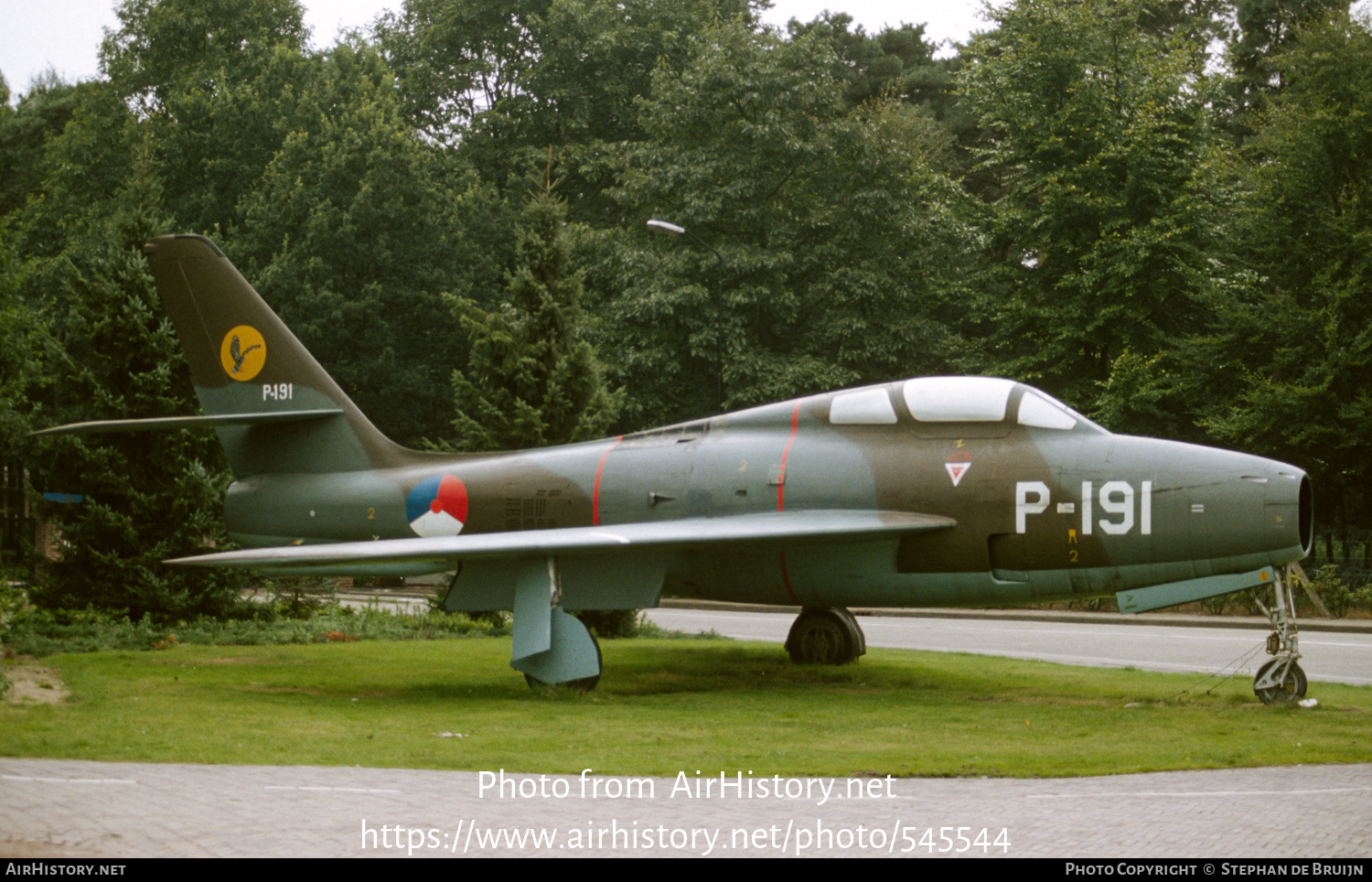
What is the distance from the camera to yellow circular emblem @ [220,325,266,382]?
16.3m

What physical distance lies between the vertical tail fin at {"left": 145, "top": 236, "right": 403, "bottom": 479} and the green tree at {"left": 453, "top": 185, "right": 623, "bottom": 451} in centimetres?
506

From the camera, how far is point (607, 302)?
1601 inches

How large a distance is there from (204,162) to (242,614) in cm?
2882

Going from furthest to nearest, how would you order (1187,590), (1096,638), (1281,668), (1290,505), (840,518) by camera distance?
(1096,638)
(840,518)
(1187,590)
(1281,668)
(1290,505)

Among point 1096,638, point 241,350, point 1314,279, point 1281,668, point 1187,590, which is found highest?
point 1314,279

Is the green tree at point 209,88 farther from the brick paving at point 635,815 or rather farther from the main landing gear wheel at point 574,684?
the brick paving at point 635,815

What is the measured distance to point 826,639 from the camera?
16.2m

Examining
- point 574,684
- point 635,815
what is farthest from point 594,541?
point 635,815

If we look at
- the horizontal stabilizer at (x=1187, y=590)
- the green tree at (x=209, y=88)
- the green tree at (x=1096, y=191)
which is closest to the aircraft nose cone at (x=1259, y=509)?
the horizontal stabilizer at (x=1187, y=590)

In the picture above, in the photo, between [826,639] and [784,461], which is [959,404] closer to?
[784,461]

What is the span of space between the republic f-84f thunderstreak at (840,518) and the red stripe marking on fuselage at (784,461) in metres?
0.02

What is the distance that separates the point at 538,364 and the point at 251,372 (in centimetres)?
619
